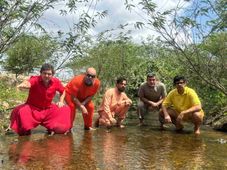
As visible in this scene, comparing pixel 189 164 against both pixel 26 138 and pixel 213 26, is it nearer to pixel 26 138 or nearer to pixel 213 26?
pixel 26 138

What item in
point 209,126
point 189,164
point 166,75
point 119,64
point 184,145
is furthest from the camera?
point 119,64

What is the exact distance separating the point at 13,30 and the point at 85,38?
161 cm

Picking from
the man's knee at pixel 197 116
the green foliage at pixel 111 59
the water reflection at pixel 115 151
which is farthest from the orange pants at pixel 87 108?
the green foliage at pixel 111 59

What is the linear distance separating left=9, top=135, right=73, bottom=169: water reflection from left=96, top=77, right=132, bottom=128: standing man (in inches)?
56.8

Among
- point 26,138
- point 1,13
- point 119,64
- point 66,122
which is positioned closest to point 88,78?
point 66,122

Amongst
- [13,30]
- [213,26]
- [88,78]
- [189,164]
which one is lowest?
[189,164]

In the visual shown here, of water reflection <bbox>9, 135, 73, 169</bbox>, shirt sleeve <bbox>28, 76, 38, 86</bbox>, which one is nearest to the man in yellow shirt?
water reflection <bbox>9, 135, 73, 169</bbox>

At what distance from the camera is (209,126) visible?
33.0ft

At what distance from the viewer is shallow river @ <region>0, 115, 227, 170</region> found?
4918 mm

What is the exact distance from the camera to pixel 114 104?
27.8 ft

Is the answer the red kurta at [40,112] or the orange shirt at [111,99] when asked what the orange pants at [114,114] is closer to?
the orange shirt at [111,99]

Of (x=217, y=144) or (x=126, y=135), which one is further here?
(x=126, y=135)

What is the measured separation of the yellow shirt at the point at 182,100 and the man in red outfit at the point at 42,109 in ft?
7.05

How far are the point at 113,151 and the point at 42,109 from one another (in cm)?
188
